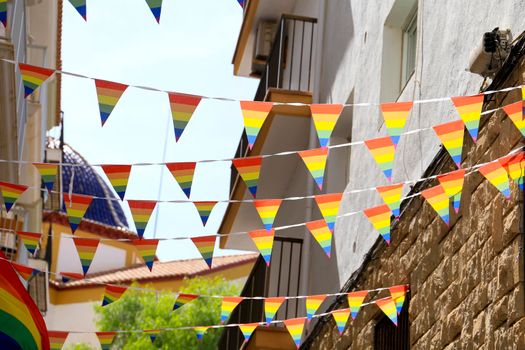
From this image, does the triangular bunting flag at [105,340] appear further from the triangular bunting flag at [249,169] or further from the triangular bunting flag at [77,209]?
the triangular bunting flag at [249,169]

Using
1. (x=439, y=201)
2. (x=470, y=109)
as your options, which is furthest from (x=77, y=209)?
(x=470, y=109)

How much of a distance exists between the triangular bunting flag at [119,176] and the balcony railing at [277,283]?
6.66 meters

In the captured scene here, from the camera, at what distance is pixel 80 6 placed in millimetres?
6844

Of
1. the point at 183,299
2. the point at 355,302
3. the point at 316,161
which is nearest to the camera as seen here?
the point at 316,161

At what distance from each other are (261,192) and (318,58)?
8.94 feet

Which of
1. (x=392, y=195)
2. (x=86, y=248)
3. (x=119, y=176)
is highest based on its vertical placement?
(x=119, y=176)

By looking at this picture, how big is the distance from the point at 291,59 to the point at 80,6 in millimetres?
8388

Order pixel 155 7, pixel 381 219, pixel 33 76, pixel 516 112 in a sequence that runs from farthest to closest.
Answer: pixel 381 219 < pixel 33 76 < pixel 155 7 < pixel 516 112

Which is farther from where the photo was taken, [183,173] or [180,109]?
[183,173]

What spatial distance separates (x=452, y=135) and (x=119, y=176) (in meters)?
2.32

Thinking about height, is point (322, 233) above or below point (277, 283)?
below

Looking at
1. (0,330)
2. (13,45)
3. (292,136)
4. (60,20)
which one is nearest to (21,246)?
(60,20)

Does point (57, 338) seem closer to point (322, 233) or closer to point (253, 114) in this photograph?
point (322, 233)

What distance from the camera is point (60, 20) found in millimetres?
23641
